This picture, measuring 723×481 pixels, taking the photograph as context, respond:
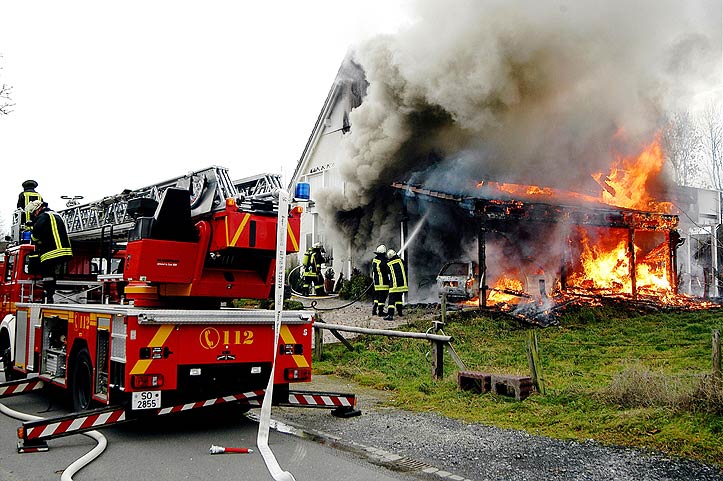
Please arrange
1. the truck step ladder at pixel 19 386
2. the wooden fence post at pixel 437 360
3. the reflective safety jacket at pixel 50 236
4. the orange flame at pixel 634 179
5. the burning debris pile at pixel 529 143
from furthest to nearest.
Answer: the orange flame at pixel 634 179, the burning debris pile at pixel 529 143, the reflective safety jacket at pixel 50 236, the wooden fence post at pixel 437 360, the truck step ladder at pixel 19 386

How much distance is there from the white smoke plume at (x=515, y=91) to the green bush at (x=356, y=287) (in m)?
1.47

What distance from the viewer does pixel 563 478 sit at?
4973 mm

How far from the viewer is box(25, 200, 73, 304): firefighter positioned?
9.19 metres

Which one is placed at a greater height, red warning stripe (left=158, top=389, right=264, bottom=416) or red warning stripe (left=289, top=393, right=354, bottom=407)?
red warning stripe (left=158, top=389, right=264, bottom=416)

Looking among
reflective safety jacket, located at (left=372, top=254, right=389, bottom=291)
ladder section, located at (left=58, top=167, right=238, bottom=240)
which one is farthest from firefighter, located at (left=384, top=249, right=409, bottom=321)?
ladder section, located at (left=58, top=167, right=238, bottom=240)

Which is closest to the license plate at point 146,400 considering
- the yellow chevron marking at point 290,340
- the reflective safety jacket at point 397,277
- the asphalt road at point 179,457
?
the asphalt road at point 179,457

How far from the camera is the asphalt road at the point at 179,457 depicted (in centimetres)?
515

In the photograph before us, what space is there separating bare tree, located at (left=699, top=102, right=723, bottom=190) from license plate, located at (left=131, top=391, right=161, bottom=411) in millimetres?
31827

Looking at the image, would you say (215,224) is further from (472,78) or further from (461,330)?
(472,78)

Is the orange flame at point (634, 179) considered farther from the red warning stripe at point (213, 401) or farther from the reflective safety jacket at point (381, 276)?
the red warning stripe at point (213, 401)

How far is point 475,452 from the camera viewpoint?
5758mm

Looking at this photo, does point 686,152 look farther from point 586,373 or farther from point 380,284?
point 586,373

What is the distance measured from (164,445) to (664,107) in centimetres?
1785

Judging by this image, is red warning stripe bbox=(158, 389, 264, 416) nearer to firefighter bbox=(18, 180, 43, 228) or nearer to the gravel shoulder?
the gravel shoulder
